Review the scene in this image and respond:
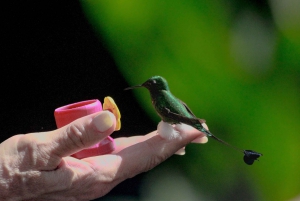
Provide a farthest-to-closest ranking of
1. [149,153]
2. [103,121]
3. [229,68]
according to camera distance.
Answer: [229,68] → [149,153] → [103,121]

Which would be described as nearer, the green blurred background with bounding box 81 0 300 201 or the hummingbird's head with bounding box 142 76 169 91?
the hummingbird's head with bounding box 142 76 169 91

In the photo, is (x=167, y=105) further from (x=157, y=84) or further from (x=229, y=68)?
(x=229, y=68)

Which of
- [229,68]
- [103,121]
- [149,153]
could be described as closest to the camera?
[103,121]

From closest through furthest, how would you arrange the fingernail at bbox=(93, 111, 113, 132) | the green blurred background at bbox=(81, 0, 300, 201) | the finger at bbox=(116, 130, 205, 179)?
the fingernail at bbox=(93, 111, 113, 132) → the finger at bbox=(116, 130, 205, 179) → the green blurred background at bbox=(81, 0, 300, 201)

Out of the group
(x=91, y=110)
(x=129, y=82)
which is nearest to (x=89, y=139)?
(x=91, y=110)

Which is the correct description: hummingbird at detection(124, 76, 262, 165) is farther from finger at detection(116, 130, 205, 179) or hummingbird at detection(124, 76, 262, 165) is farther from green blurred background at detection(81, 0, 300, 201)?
green blurred background at detection(81, 0, 300, 201)

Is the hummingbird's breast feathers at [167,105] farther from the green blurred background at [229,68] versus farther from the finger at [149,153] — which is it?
the green blurred background at [229,68]

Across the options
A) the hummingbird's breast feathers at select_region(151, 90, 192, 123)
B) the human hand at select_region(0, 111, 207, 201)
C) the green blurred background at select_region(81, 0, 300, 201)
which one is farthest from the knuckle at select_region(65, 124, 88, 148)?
the green blurred background at select_region(81, 0, 300, 201)

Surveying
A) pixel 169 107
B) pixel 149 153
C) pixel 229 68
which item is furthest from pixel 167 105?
pixel 229 68

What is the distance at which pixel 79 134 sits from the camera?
0.51 m

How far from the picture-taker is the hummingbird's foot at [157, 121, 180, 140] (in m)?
0.57

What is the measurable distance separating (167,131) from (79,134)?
0.45ft

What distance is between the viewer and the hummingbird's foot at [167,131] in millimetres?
574

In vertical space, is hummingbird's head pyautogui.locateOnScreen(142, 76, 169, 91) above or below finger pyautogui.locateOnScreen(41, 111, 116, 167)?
above
